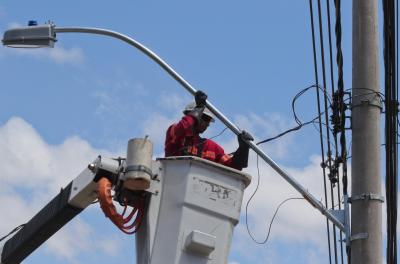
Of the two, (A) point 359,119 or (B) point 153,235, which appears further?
(A) point 359,119

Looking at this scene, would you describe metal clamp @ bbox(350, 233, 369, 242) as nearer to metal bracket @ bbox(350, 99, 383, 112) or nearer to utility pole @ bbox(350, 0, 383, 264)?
utility pole @ bbox(350, 0, 383, 264)

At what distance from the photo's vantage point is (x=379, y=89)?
29.9 feet

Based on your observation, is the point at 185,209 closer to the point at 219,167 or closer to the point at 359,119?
the point at 219,167

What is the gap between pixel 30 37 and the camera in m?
10.0

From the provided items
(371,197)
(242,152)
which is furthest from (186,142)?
(371,197)

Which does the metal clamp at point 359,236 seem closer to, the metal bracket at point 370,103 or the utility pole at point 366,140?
the utility pole at point 366,140

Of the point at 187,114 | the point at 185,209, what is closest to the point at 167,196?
the point at 185,209

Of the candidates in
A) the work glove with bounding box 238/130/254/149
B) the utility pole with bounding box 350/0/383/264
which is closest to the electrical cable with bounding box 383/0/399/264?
the utility pole with bounding box 350/0/383/264

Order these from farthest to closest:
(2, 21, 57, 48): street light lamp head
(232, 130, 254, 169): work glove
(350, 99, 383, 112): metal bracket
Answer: (2, 21, 57, 48): street light lamp head
(350, 99, 383, 112): metal bracket
(232, 130, 254, 169): work glove

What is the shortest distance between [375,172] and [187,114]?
6.04ft

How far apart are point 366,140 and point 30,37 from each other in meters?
3.75

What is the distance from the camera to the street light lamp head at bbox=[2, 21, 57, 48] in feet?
32.7

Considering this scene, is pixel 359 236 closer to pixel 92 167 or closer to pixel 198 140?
pixel 198 140

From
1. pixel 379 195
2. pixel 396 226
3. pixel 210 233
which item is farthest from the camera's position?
pixel 396 226
